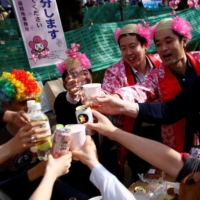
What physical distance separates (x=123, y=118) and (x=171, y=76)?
630 mm

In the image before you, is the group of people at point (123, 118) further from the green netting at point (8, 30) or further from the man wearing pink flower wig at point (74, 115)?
the green netting at point (8, 30)

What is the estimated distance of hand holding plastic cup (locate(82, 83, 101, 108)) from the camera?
208 centimetres

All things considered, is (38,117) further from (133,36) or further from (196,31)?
(196,31)

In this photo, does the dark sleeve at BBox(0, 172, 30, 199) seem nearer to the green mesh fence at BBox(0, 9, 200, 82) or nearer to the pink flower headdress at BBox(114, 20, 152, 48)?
the pink flower headdress at BBox(114, 20, 152, 48)

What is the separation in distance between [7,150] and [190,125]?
161 cm

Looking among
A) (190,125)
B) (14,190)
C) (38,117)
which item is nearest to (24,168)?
(14,190)

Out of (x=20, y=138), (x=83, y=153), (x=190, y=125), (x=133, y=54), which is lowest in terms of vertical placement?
(x=190, y=125)

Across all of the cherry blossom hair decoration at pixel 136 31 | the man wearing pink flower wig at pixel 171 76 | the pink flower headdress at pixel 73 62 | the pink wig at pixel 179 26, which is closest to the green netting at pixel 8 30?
the pink flower headdress at pixel 73 62

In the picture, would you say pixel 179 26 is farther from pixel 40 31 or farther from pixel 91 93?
pixel 40 31

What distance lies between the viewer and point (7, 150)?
1.81m

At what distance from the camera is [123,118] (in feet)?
9.00

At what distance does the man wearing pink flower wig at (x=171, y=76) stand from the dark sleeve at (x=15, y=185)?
42.3 inches

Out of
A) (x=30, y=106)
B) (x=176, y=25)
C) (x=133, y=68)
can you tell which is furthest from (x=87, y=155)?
(x=176, y=25)

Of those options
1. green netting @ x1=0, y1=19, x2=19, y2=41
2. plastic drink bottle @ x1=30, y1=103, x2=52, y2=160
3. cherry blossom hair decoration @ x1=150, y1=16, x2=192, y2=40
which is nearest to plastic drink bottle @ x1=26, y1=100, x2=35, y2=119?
plastic drink bottle @ x1=30, y1=103, x2=52, y2=160
